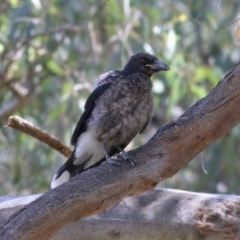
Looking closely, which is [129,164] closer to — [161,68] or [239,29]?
[239,29]

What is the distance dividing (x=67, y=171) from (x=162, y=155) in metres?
0.88

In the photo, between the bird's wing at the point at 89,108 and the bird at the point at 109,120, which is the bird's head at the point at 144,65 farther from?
the bird's wing at the point at 89,108

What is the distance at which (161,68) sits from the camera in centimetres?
387

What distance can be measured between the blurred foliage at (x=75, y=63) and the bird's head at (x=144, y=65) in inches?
71.7

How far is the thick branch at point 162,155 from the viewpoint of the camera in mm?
2725

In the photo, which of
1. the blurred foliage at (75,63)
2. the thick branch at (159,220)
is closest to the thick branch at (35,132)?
the thick branch at (159,220)

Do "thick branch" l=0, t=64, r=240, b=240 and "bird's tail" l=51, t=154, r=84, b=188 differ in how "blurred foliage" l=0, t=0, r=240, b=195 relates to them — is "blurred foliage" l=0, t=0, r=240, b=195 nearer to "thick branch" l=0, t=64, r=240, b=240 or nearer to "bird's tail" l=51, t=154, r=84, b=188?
"bird's tail" l=51, t=154, r=84, b=188

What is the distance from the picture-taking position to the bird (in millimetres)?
3646

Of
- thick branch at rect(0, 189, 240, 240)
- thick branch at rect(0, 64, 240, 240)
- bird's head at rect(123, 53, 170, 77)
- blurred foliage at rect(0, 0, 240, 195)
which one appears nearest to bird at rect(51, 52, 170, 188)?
bird's head at rect(123, 53, 170, 77)

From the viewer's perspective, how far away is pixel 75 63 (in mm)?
6891

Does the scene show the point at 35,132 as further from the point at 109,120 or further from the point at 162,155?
the point at 162,155

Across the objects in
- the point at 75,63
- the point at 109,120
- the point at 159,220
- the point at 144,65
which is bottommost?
the point at 159,220

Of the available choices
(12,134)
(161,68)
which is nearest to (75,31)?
(12,134)

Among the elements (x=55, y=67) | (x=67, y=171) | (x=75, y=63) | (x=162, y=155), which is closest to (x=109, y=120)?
(x=67, y=171)
